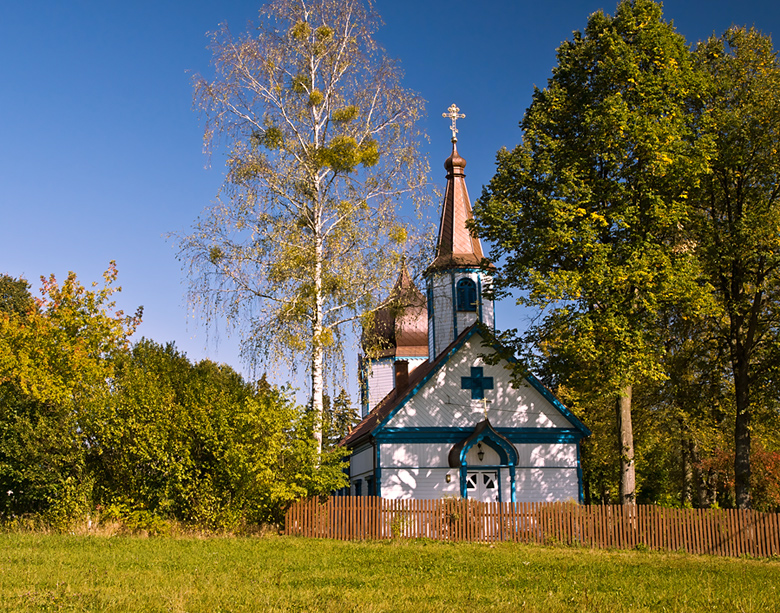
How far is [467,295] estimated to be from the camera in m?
31.5

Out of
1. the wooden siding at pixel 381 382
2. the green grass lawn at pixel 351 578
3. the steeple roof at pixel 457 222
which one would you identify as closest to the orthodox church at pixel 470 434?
the steeple roof at pixel 457 222

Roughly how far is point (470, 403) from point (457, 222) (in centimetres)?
968

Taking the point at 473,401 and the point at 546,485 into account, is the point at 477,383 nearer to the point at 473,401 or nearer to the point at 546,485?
the point at 473,401

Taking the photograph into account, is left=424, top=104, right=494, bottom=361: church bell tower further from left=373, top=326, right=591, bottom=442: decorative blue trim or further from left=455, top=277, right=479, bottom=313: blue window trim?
left=373, top=326, right=591, bottom=442: decorative blue trim

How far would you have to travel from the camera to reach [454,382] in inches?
1048

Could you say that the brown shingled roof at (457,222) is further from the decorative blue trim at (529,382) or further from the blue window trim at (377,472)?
the blue window trim at (377,472)

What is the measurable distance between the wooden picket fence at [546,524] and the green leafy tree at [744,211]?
1.49m

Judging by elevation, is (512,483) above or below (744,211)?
below

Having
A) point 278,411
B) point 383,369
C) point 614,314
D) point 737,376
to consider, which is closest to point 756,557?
point 737,376

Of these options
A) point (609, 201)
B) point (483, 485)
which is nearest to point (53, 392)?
point (483, 485)

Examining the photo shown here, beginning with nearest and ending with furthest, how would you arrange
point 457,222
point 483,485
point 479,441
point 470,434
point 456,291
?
1. point 479,441
2. point 483,485
3. point 470,434
4. point 456,291
5. point 457,222

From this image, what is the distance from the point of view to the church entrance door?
84.9 ft

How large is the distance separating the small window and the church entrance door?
25.4 feet

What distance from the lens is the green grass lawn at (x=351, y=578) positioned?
9.77m
